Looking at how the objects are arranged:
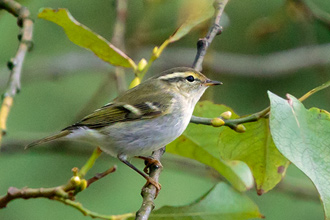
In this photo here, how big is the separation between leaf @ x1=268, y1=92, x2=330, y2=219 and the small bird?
699mm

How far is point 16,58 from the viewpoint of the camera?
1.93m

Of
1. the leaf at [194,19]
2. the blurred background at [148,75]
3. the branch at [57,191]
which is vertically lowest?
the blurred background at [148,75]

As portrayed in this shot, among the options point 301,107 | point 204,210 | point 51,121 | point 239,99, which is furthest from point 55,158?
point 301,107

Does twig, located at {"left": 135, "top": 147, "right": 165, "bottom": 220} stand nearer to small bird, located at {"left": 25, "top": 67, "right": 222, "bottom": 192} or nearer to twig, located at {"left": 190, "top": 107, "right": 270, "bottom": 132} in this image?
small bird, located at {"left": 25, "top": 67, "right": 222, "bottom": 192}

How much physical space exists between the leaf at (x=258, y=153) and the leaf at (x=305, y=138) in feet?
0.80

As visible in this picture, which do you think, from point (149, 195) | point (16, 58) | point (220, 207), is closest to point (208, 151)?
point (220, 207)

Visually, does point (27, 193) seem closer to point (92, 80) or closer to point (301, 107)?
point (301, 107)

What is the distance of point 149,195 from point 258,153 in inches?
15.8

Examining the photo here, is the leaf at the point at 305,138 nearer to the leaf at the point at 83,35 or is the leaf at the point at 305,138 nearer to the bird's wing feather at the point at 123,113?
the leaf at the point at 83,35

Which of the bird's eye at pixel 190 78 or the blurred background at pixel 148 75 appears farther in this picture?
the blurred background at pixel 148 75

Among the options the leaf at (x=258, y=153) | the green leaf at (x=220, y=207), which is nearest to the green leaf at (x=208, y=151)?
the green leaf at (x=220, y=207)

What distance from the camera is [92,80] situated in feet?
16.6

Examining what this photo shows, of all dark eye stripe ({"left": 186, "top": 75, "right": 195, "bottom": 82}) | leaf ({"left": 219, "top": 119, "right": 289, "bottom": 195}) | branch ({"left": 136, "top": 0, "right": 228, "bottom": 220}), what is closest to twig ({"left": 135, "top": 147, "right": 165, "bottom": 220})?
branch ({"left": 136, "top": 0, "right": 228, "bottom": 220})

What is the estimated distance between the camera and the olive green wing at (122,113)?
7.69 feet
